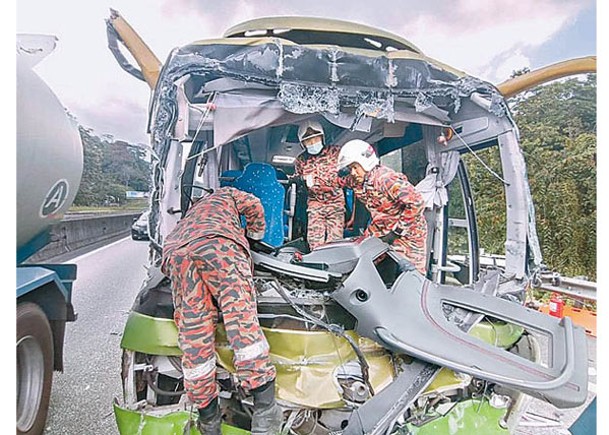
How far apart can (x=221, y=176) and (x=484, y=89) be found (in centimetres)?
102

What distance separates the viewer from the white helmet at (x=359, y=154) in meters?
1.65

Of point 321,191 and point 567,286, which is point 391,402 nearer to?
point 567,286

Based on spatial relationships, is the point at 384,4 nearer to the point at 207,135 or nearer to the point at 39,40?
the point at 207,135

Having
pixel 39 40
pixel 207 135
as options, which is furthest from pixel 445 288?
pixel 39 40

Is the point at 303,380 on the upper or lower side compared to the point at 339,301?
lower

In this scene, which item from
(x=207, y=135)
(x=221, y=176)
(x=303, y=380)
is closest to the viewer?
(x=303, y=380)

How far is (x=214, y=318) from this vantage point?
1.20m

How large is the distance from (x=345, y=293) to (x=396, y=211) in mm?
508

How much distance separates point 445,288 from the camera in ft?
4.52

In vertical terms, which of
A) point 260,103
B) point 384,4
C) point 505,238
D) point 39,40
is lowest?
point 505,238

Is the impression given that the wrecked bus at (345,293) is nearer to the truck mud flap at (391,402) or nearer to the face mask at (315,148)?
the truck mud flap at (391,402)

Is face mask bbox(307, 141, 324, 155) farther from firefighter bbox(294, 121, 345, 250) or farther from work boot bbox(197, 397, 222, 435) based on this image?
work boot bbox(197, 397, 222, 435)

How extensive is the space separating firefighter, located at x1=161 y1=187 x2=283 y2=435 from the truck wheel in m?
0.46

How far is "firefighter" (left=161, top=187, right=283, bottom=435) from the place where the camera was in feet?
3.78
